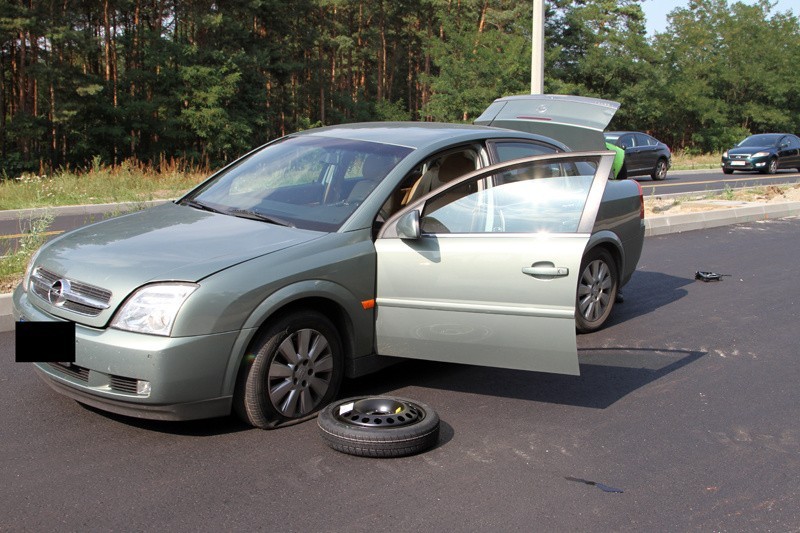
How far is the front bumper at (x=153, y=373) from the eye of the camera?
3980 millimetres

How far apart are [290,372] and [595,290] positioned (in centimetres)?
336

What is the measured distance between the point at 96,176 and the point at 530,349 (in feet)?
58.7

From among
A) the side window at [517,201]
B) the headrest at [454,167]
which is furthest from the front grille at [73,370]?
the headrest at [454,167]

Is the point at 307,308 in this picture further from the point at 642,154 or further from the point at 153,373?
the point at 642,154

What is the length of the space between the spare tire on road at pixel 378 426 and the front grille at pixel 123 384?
0.99m

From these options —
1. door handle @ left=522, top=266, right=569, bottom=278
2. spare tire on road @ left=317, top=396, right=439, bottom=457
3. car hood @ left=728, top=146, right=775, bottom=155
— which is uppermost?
car hood @ left=728, top=146, right=775, bottom=155

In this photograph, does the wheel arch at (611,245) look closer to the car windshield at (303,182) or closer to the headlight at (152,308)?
the car windshield at (303,182)

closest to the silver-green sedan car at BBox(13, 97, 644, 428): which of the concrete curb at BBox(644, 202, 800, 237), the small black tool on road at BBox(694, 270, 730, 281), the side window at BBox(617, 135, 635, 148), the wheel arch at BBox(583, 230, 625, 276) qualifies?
the wheel arch at BBox(583, 230, 625, 276)

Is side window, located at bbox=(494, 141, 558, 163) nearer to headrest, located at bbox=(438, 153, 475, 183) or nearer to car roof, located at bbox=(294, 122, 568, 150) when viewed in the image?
car roof, located at bbox=(294, 122, 568, 150)

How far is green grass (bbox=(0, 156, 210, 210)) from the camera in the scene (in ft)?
54.3

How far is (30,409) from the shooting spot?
15.5 ft

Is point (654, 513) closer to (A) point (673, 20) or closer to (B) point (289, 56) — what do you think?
(B) point (289, 56)

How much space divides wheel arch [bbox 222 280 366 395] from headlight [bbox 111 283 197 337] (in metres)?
0.38

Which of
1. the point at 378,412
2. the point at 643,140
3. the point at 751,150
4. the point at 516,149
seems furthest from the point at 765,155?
the point at 378,412
